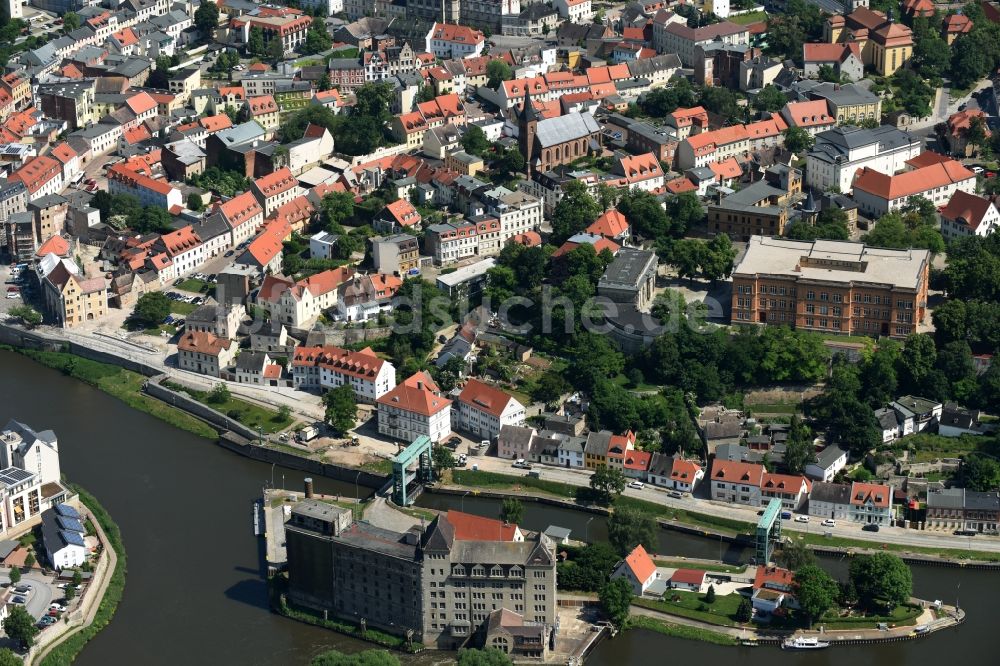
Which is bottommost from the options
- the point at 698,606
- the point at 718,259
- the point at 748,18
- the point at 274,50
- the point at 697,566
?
the point at 698,606

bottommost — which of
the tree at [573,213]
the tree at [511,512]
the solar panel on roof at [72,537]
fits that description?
the solar panel on roof at [72,537]

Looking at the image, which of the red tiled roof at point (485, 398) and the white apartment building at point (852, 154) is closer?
the red tiled roof at point (485, 398)

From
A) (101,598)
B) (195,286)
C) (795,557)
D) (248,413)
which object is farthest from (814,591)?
(195,286)

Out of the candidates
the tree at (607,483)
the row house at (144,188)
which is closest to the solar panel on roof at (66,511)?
the tree at (607,483)

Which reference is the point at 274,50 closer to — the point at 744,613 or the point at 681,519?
the point at 681,519

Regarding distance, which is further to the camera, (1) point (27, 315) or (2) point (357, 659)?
(1) point (27, 315)

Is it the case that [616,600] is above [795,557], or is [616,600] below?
below

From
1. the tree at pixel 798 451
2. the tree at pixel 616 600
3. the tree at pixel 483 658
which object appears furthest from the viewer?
the tree at pixel 798 451

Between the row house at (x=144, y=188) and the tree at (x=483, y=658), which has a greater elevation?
the row house at (x=144, y=188)

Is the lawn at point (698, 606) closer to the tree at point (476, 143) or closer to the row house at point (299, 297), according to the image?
the row house at point (299, 297)
